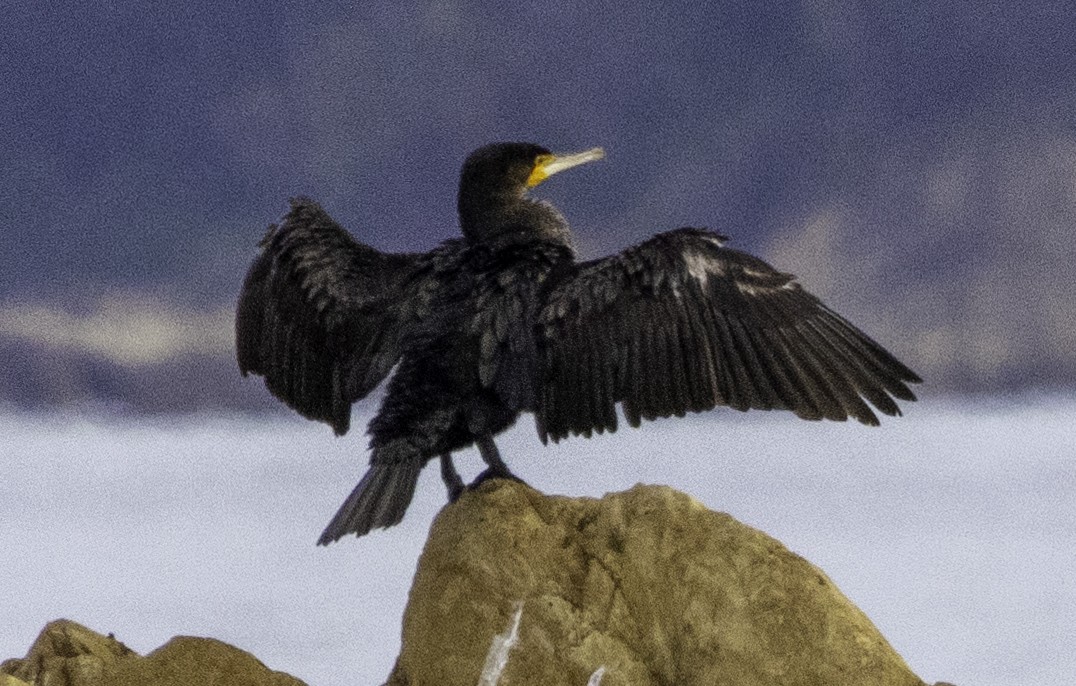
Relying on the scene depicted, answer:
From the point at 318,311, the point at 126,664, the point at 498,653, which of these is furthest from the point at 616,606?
the point at 318,311

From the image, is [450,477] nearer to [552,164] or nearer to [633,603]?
[633,603]

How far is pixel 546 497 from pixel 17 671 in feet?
10.2

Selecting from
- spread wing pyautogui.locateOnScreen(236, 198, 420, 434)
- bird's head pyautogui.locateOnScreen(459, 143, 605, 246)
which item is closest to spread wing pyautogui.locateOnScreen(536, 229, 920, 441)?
bird's head pyautogui.locateOnScreen(459, 143, 605, 246)

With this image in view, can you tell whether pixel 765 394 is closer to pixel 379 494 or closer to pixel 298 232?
pixel 379 494

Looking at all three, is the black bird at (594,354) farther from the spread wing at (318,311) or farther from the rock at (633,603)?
the rock at (633,603)

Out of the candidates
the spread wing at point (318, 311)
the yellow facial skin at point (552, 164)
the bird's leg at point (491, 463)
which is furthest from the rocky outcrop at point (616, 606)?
the yellow facial skin at point (552, 164)

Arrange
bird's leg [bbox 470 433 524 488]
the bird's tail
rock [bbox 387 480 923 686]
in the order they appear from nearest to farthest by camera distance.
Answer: rock [bbox 387 480 923 686], the bird's tail, bird's leg [bbox 470 433 524 488]

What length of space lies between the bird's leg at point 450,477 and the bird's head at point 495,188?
1.41 meters

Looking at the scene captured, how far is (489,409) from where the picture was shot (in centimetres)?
838

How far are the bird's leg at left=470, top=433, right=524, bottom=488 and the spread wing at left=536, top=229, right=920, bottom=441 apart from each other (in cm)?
28

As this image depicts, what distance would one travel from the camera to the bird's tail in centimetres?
798

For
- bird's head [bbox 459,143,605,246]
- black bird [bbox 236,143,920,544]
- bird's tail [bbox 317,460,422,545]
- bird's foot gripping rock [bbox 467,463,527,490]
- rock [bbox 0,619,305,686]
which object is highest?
bird's head [bbox 459,143,605,246]

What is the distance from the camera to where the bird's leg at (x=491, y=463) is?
8381mm

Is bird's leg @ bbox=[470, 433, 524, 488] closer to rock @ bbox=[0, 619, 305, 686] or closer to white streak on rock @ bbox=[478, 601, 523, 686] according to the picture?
white streak on rock @ bbox=[478, 601, 523, 686]
